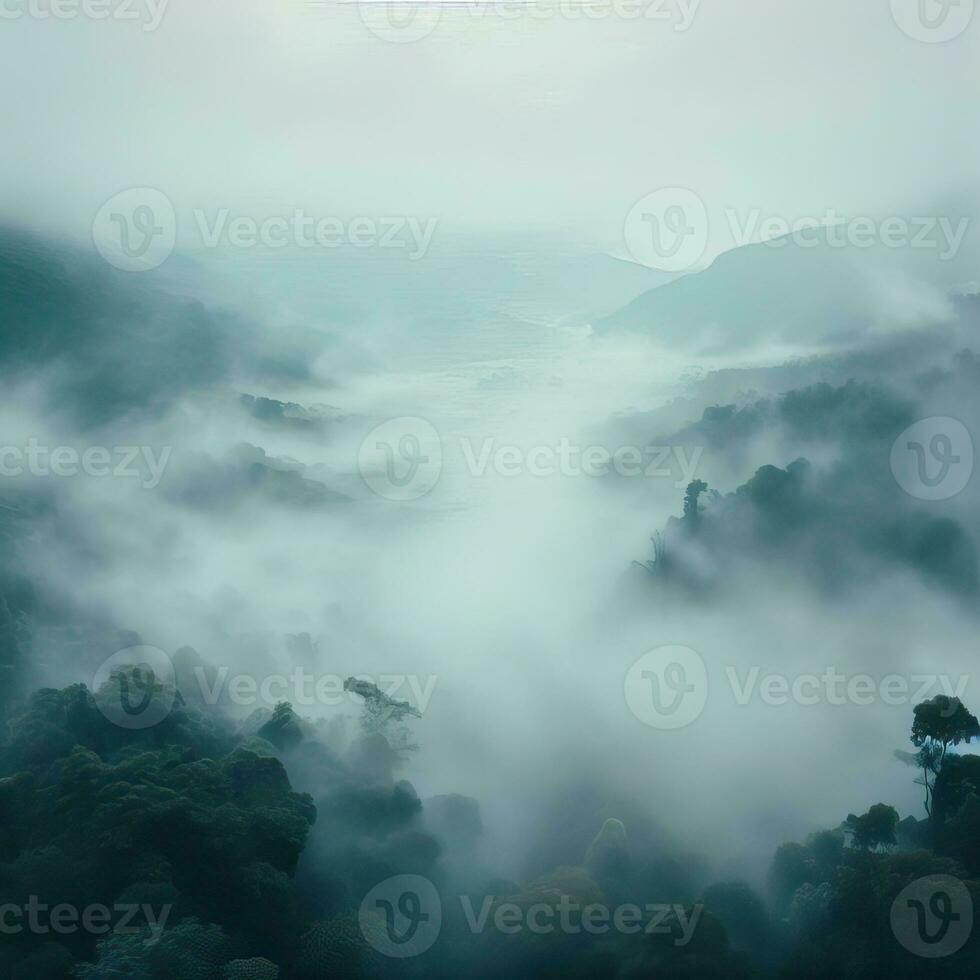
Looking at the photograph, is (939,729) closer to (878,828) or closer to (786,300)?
(878,828)

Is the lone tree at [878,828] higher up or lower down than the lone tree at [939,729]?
lower down

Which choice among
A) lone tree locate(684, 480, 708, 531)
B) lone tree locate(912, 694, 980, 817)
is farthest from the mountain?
lone tree locate(912, 694, 980, 817)

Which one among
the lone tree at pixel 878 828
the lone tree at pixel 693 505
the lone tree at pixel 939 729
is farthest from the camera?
the lone tree at pixel 693 505

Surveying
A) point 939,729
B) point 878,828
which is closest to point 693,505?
point 939,729

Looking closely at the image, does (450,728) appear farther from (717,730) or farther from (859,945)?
(859,945)

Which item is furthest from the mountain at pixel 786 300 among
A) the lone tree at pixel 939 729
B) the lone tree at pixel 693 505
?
the lone tree at pixel 939 729

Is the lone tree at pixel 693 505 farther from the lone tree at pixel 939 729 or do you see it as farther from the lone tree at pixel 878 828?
the lone tree at pixel 878 828

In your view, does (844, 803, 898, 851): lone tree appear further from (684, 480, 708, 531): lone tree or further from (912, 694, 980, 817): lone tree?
(684, 480, 708, 531): lone tree

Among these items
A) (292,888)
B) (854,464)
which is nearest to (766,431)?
(854,464)
